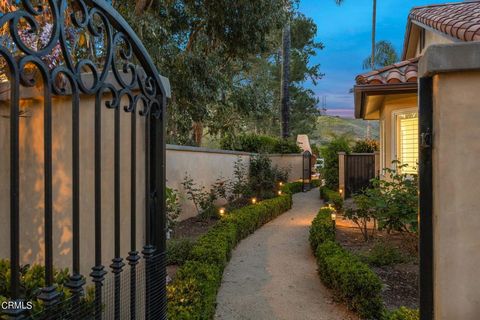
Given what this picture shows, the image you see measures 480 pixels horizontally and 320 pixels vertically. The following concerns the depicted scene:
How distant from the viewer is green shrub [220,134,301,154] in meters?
15.9

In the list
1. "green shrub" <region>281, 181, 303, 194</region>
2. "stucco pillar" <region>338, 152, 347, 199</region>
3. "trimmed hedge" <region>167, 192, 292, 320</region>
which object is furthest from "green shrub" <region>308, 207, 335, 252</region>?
"green shrub" <region>281, 181, 303, 194</region>

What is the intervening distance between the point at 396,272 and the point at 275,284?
1.65 meters

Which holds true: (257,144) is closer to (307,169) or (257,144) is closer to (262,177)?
(307,169)

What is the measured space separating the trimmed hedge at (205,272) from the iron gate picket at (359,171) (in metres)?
5.75

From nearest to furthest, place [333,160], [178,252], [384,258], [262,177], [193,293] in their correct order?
[193,293]
[384,258]
[178,252]
[262,177]
[333,160]

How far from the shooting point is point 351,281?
3.96 m

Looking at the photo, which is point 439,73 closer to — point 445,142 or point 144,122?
point 445,142

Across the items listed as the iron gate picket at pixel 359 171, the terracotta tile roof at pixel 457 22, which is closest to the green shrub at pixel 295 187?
the iron gate picket at pixel 359 171

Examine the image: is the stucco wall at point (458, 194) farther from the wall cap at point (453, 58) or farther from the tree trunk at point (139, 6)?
the tree trunk at point (139, 6)

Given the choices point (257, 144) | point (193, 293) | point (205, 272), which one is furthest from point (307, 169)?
point (193, 293)

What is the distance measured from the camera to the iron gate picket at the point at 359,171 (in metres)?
12.9

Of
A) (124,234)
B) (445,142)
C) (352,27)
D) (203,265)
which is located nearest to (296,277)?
(203,265)

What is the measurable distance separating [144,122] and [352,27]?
109433 mm

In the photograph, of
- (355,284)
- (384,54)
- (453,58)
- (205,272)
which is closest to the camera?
(453,58)
